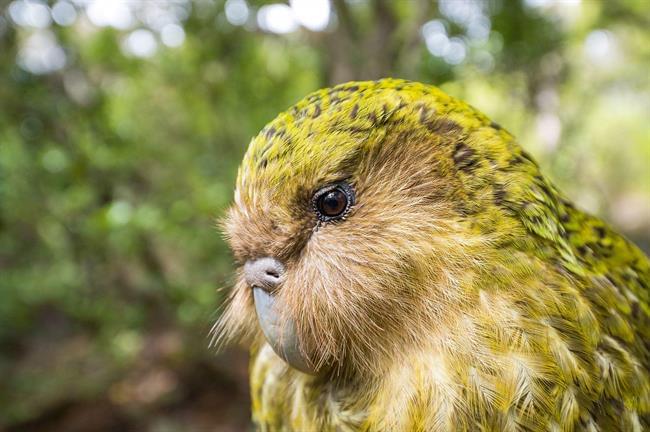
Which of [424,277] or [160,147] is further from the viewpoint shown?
[160,147]

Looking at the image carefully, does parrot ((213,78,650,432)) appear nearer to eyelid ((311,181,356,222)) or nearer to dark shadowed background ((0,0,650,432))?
eyelid ((311,181,356,222))

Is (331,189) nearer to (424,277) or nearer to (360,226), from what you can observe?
(360,226)

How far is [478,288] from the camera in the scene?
110 cm

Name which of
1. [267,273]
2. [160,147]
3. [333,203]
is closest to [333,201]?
[333,203]

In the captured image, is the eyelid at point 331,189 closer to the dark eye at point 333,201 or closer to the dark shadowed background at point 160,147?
the dark eye at point 333,201

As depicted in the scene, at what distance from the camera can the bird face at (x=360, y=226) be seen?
112 cm

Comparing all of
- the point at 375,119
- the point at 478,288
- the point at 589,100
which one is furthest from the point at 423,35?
the point at 589,100

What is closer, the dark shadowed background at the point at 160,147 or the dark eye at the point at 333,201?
the dark eye at the point at 333,201

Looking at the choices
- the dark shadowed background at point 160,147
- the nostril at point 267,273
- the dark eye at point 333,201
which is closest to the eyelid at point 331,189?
the dark eye at point 333,201

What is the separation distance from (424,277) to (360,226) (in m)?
0.19

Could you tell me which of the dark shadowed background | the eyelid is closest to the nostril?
the eyelid

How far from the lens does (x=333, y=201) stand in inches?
44.8

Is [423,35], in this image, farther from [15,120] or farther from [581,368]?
[15,120]

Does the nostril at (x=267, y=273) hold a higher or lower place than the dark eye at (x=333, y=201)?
lower
